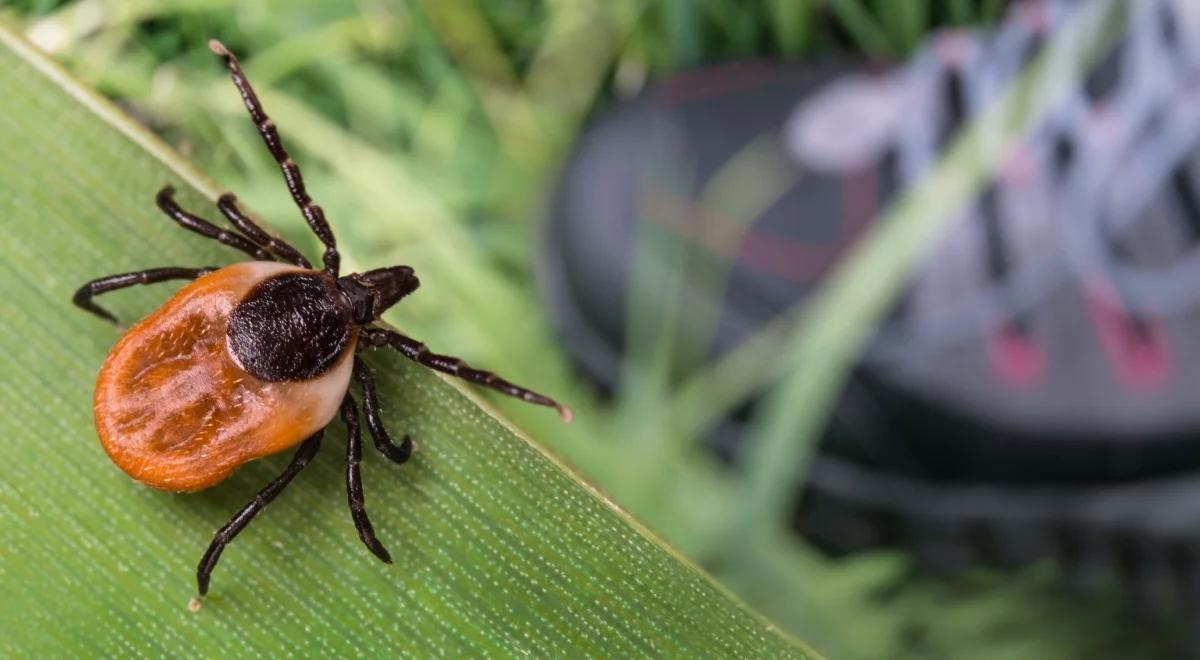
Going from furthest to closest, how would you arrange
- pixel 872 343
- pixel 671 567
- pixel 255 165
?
pixel 872 343
pixel 255 165
pixel 671 567

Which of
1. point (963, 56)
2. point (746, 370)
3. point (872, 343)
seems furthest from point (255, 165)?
point (963, 56)

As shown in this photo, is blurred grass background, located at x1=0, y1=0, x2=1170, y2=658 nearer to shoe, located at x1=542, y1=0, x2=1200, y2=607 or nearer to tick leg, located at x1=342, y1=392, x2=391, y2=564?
A: shoe, located at x1=542, y1=0, x2=1200, y2=607

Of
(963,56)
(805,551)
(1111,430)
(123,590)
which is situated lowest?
(123,590)

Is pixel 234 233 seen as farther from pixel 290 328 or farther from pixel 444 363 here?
pixel 444 363

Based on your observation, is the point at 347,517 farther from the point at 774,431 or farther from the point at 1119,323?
the point at 1119,323

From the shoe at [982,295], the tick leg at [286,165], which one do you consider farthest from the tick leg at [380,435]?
the shoe at [982,295]

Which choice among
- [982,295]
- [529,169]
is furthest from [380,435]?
[982,295]

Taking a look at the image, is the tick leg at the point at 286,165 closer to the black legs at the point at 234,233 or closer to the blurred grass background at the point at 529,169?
the black legs at the point at 234,233
